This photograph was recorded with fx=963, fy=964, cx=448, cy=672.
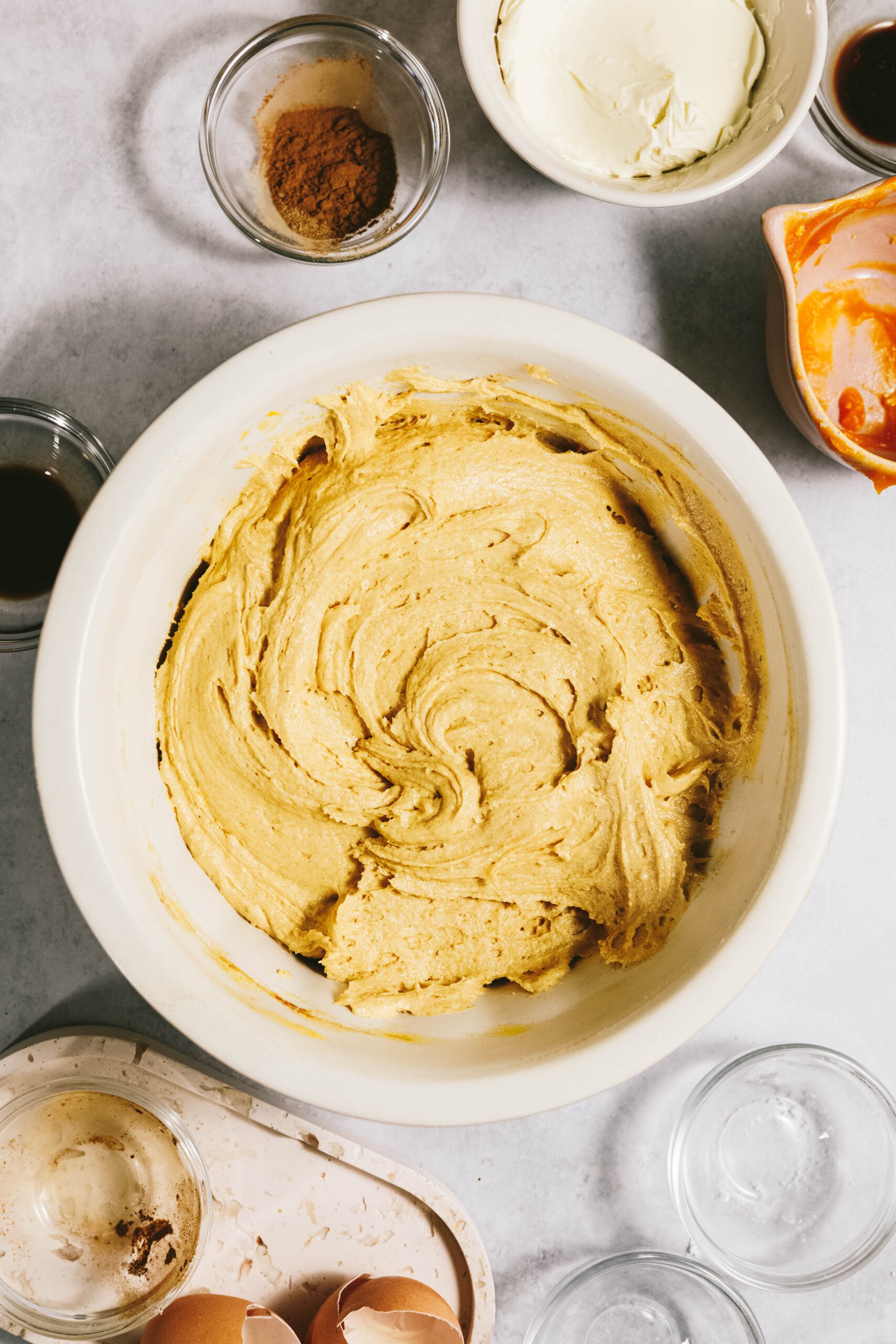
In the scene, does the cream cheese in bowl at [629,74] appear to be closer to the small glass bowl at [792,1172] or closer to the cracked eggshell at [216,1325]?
the small glass bowl at [792,1172]

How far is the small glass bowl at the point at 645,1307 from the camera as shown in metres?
1.53

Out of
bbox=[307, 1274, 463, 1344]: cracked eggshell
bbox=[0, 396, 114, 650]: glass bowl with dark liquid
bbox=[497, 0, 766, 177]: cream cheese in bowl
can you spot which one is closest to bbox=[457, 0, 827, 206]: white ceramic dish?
bbox=[497, 0, 766, 177]: cream cheese in bowl

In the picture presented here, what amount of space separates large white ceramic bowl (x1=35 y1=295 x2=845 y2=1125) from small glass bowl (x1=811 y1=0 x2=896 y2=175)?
636 millimetres

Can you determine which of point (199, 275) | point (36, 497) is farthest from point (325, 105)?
point (36, 497)

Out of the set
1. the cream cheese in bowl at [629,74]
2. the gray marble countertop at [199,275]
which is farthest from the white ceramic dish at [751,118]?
the gray marble countertop at [199,275]

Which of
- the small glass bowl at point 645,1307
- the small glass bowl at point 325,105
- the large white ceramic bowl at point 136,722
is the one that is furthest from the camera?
the small glass bowl at point 645,1307

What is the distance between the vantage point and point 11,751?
144 centimetres

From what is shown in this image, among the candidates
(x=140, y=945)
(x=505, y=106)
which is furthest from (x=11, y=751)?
(x=505, y=106)

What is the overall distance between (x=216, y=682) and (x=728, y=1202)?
1227 mm

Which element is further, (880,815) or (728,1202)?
(728,1202)

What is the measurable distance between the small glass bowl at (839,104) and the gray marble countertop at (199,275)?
23mm

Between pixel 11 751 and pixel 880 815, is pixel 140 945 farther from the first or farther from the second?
pixel 880 815

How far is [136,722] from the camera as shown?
123 centimetres

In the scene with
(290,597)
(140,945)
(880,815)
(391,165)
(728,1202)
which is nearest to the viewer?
(140,945)
